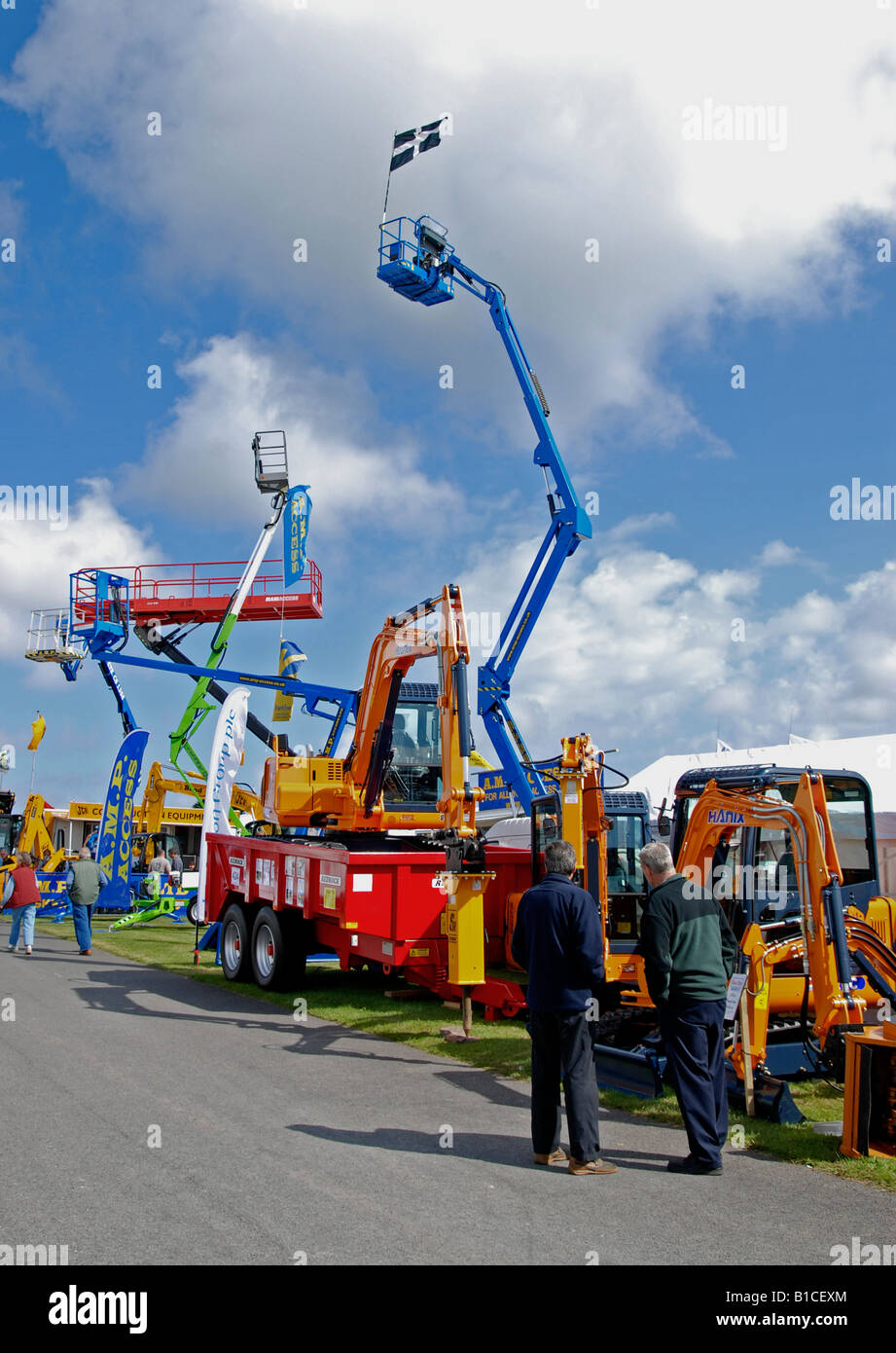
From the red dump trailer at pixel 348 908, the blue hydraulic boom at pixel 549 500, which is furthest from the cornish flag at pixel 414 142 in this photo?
the red dump trailer at pixel 348 908

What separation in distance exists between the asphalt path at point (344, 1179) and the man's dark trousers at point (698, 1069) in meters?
0.20

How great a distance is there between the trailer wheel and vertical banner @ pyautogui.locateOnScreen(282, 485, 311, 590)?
1722cm

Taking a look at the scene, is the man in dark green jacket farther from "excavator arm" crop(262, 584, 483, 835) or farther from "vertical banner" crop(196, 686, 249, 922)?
"vertical banner" crop(196, 686, 249, 922)

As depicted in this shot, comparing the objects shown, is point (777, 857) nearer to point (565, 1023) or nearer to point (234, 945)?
point (565, 1023)

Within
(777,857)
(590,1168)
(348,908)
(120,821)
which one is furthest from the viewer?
(120,821)

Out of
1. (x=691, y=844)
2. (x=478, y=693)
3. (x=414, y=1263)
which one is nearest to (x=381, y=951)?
(x=691, y=844)

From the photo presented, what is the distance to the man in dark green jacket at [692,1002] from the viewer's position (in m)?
5.99

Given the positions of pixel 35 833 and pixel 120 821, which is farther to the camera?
pixel 35 833

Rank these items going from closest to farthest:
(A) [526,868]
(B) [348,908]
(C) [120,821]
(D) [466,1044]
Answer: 1. (D) [466,1044]
2. (B) [348,908]
3. (A) [526,868]
4. (C) [120,821]

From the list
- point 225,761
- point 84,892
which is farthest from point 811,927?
point 84,892

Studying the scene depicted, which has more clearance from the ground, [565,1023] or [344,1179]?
[565,1023]

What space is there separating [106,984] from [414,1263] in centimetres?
1089
